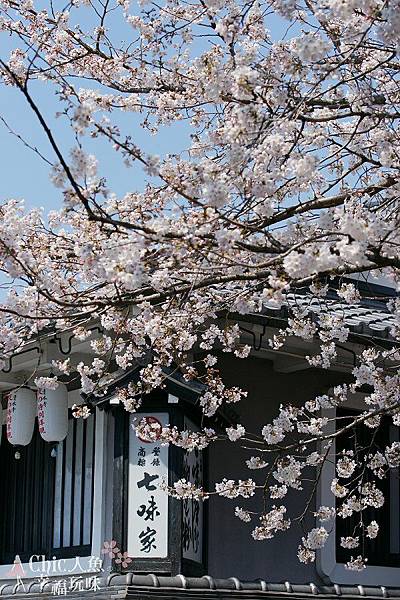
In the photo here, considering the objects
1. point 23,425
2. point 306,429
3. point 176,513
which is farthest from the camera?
point 23,425

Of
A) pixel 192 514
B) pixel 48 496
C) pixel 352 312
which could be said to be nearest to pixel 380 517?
pixel 352 312

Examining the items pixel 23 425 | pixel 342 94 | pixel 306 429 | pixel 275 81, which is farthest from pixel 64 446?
pixel 275 81

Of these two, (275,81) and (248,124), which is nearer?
(248,124)

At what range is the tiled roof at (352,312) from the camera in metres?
7.15

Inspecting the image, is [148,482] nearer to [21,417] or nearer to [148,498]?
[148,498]

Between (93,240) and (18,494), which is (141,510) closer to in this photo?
(18,494)

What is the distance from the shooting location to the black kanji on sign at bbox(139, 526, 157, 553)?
744 cm

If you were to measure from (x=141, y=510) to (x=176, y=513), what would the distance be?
0.91 ft

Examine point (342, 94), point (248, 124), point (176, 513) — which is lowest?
point (176, 513)

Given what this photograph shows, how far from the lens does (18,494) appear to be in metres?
9.52

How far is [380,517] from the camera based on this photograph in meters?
9.09

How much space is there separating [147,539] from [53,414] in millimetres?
1367

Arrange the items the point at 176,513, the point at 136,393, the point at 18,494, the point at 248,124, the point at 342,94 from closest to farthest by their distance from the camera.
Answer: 1. the point at 248,124
2. the point at 342,94
3. the point at 136,393
4. the point at 176,513
5. the point at 18,494

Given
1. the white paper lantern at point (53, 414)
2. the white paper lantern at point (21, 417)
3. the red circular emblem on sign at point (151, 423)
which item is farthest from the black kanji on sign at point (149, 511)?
the white paper lantern at point (21, 417)
